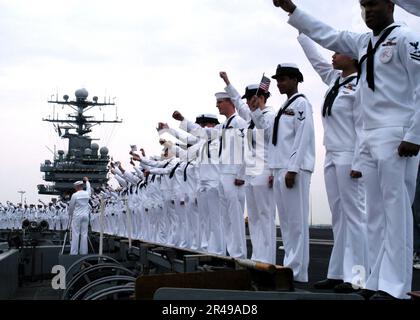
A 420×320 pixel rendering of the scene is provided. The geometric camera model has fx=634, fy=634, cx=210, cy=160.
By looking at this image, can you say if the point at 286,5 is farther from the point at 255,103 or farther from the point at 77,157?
the point at 77,157

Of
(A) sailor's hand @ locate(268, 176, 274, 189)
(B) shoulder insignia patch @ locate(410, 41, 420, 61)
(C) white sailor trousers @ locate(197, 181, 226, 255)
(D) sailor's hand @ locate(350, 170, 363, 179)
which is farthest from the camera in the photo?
(C) white sailor trousers @ locate(197, 181, 226, 255)

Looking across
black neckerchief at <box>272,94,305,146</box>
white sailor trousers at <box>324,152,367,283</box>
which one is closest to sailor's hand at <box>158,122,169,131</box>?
black neckerchief at <box>272,94,305,146</box>

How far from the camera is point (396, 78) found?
3.96m

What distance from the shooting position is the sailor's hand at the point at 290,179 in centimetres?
575

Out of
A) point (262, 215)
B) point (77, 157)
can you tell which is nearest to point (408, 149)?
point (262, 215)

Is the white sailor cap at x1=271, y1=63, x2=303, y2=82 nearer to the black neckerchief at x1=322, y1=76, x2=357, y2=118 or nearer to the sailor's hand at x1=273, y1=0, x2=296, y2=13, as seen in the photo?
the black neckerchief at x1=322, y1=76, x2=357, y2=118

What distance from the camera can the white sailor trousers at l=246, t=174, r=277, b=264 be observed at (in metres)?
6.56

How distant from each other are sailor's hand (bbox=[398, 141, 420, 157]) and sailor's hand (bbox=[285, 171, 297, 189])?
2.00 metres

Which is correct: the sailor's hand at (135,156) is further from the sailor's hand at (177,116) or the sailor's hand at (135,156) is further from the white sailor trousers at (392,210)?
the white sailor trousers at (392,210)

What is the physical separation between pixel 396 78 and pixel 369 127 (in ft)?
1.13

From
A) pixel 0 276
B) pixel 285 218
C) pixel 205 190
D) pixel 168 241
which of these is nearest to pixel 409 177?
pixel 285 218
